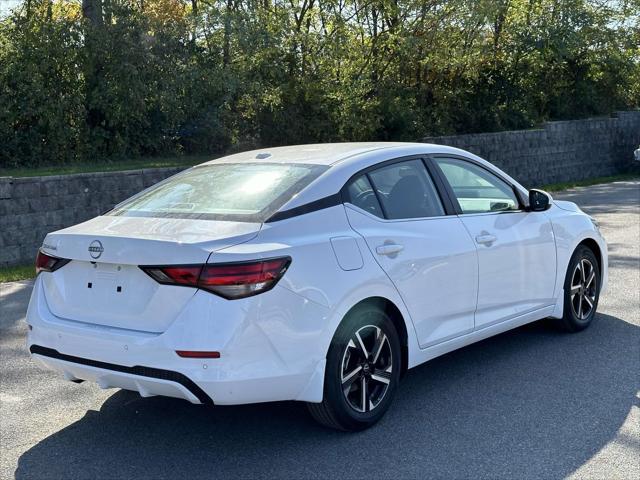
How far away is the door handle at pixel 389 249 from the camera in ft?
15.9

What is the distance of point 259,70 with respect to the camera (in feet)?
53.3

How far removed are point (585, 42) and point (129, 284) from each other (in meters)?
21.5

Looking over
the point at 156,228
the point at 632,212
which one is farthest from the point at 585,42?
the point at 156,228

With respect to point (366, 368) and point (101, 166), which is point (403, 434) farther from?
point (101, 166)

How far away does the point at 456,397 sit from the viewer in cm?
538

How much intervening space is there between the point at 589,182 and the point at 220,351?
20449 mm

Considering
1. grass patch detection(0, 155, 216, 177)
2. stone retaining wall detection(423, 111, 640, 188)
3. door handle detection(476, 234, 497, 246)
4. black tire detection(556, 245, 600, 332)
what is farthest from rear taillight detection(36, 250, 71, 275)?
stone retaining wall detection(423, 111, 640, 188)

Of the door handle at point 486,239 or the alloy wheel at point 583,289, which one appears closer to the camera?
the door handle at point 486,239

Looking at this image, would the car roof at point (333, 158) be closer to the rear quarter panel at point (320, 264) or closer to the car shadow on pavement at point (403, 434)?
the rear quarter panel at point (320, 264)

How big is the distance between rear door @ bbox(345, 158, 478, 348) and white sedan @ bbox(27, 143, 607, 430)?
0.03 feet

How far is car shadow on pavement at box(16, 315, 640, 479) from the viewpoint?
4.34 meters

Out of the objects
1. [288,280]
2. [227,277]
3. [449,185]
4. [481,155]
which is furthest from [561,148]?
[227,277]

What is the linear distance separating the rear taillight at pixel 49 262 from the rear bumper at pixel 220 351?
0.37m

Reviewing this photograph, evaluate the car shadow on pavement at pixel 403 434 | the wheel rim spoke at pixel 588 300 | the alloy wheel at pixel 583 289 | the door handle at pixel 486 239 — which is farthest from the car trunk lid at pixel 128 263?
the wheel rim spoke at pixel 588 300
